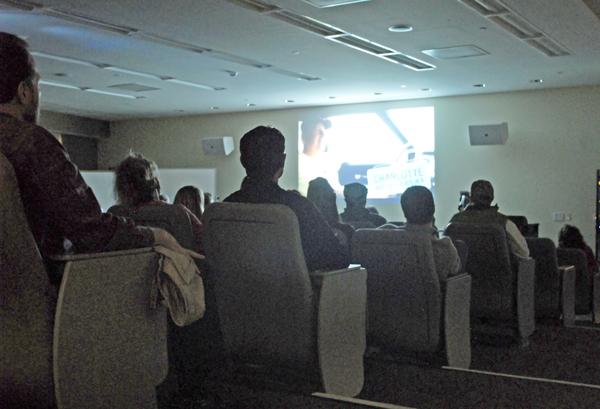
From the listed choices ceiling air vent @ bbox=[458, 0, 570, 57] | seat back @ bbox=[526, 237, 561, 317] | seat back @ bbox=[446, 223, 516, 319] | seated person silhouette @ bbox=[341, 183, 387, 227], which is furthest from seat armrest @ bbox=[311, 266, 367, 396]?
ceiling air vent @ bbox=[458, 0, 570, 57]

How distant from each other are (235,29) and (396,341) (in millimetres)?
4424

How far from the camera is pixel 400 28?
715 centimetres

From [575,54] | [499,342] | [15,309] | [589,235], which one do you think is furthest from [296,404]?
[589,235]

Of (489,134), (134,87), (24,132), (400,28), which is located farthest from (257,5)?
(489,134)

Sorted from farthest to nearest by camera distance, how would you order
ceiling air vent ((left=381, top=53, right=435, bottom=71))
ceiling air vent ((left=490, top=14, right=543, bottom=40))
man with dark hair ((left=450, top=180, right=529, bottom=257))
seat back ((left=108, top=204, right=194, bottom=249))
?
ceiling air vent ((left=381, top=53, right=435, bottom=71)), ceiling air vent ((left=490, top=14, right=543, bottom=40)), man with dark hair ((left=450, top=180, right=529, bottom=257)), seat back ((left=108, top=204, right=194, bottom=249))

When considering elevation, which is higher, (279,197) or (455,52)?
(455,52)

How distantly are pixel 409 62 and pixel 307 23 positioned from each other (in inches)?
94.2

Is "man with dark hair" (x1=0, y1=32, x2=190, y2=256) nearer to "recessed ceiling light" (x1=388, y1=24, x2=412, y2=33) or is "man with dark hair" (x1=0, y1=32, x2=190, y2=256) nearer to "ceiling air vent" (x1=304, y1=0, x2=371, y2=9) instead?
"ceiling air vent" (x1=304, y1=0, x2=371, y2=9)

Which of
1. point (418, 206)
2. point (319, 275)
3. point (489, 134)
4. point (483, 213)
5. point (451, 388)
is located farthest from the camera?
point (489, 134)

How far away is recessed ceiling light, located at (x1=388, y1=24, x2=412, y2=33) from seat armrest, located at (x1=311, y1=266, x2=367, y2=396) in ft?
15.5

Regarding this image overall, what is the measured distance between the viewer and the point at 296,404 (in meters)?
2.56

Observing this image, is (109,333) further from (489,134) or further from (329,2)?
(489,134)

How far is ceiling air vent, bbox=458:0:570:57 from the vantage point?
6.30m

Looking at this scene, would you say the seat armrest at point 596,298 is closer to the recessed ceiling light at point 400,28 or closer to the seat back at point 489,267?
the seat back at point 489,267
